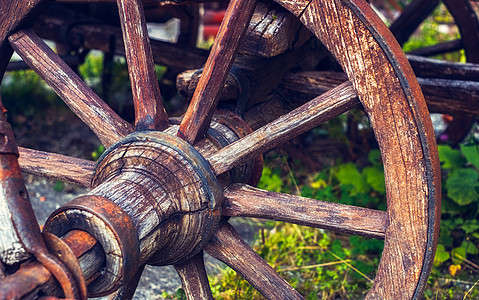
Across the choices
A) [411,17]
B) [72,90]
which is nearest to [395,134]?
[72,90]

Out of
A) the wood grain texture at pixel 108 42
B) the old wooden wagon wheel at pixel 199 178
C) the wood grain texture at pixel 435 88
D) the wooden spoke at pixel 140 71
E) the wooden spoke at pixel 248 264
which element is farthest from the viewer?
the wood grain texture at pixel 108 42

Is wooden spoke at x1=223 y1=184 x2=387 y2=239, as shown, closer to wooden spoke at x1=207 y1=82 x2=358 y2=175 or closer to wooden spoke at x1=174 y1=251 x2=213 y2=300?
wooden spoke at x1=207 y1=82 x2=358 y2=175

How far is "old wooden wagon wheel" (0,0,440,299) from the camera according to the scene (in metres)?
1.26

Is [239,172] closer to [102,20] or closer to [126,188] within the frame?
[126,188]

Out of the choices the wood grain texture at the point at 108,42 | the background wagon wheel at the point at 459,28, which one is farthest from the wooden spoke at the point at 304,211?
the background wagon wheel at the point at 459,28

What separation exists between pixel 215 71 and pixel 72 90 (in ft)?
1.77

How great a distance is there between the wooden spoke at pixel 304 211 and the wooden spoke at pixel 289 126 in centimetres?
11

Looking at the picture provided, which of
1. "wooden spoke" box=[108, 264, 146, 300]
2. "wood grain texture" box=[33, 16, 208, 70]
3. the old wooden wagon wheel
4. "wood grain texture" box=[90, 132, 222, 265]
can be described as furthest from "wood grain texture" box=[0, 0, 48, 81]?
"wood grain texture" box=[33, 16, 208, 70]

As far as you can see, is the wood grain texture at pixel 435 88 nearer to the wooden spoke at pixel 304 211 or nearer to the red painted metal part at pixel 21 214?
the wooden spoke at pixel 304 211

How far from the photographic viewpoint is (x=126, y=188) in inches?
55.9

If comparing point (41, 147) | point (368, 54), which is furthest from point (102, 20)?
point (368, 54)

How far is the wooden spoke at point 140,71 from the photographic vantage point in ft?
5.40

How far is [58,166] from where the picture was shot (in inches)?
69.9

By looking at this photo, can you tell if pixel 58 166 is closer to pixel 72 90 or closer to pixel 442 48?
pixel 72 90
